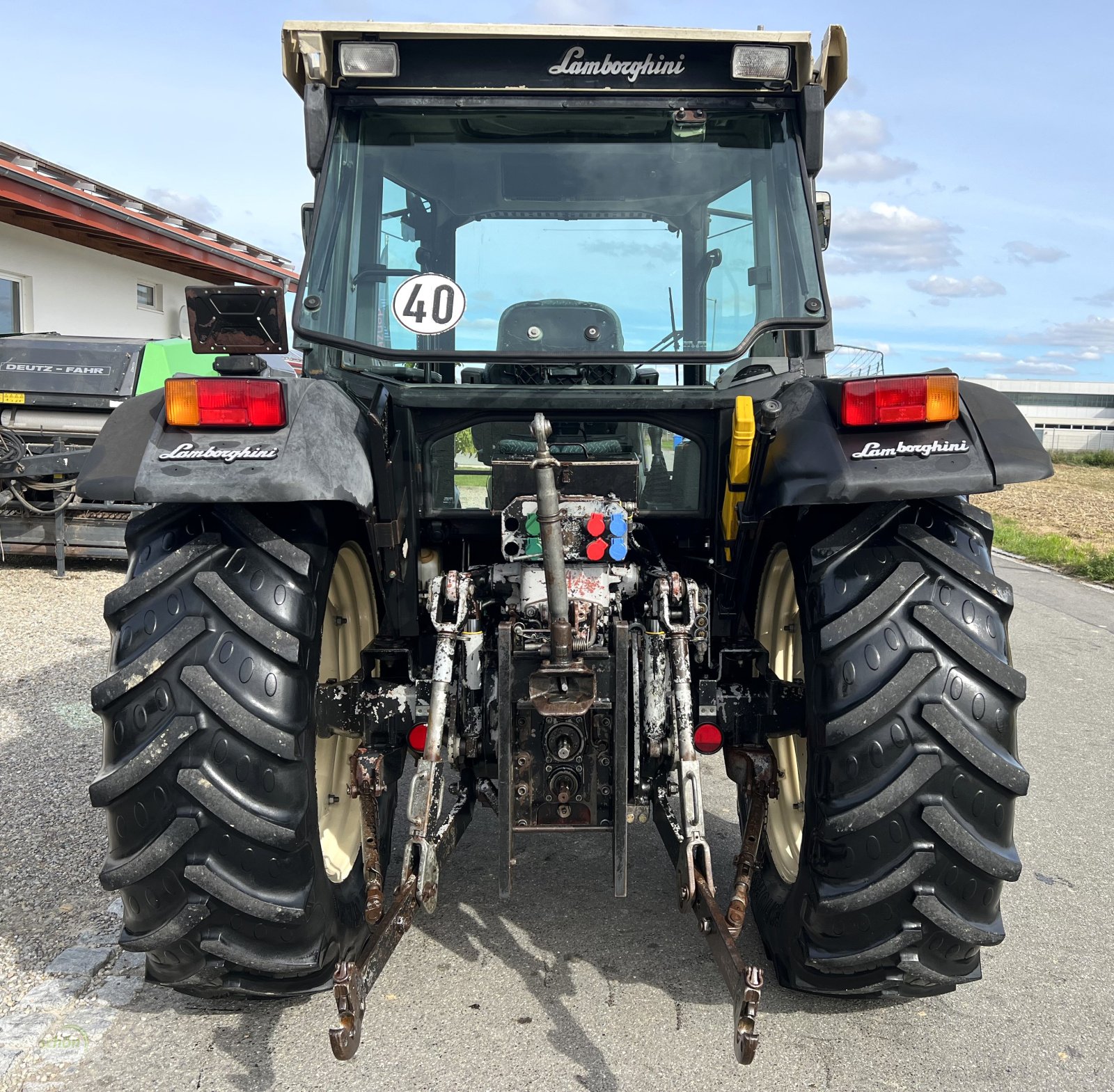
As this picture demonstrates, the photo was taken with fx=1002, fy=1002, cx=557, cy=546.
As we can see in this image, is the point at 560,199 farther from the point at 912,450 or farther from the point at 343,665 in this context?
the point at 343,665

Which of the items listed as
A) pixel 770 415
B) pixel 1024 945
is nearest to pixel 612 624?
pixel 770 415

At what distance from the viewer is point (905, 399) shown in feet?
8.12

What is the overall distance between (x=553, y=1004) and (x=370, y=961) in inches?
33.5

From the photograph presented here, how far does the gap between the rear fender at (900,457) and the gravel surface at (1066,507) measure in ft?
33.5

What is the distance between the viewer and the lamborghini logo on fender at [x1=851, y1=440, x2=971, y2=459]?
8.06 feet

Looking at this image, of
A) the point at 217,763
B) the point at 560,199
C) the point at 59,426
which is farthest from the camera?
the point at 59,426

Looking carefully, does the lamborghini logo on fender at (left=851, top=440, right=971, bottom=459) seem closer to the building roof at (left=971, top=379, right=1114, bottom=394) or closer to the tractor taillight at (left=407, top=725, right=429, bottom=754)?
the tractor taillight at (left=407, top=725, right=429, bottom=754)

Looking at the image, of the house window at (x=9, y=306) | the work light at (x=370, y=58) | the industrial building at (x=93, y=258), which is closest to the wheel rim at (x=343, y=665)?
the work light at (x=370, y=58)

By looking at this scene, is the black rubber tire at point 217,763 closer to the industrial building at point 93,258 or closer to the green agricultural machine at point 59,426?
the green agricultural machine at point 59,426

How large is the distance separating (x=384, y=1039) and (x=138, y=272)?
16055 millimetres

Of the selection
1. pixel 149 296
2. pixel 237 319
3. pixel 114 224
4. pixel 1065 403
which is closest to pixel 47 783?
pixel 237 319

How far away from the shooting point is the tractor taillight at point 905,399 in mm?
2453

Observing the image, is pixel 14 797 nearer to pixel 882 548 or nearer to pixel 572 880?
pixel 572 880

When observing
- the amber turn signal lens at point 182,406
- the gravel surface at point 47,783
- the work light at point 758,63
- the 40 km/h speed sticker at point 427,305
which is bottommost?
the gravel surface at point 47,783
